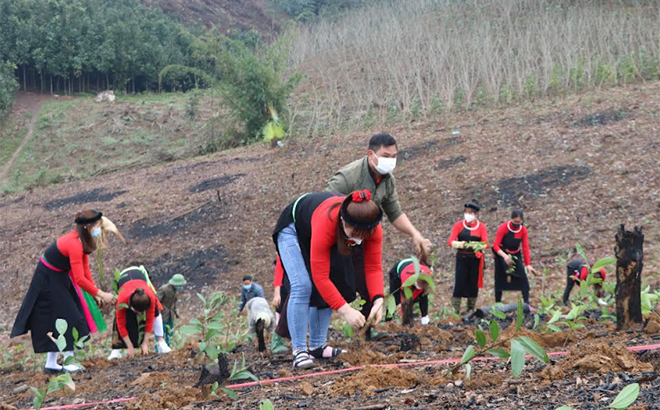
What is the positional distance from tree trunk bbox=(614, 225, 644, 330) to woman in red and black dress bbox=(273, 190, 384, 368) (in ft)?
4.36

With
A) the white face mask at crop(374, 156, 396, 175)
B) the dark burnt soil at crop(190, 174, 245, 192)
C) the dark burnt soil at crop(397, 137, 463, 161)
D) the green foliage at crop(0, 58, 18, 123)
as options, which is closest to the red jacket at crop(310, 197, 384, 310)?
the white face mask at crop(374, 156, 396, 175)

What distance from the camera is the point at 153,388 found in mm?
3797

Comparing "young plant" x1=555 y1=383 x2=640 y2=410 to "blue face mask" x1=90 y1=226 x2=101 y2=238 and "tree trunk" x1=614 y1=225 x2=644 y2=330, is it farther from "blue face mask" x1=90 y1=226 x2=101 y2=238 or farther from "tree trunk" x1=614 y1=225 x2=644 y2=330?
"blue face mask" x1=90 y1=226 x2=101 y2=238

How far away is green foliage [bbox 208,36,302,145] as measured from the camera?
1916 cm

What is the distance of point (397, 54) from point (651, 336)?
20166 mm

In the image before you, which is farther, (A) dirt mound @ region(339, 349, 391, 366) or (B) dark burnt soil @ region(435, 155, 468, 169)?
(B) dark burnt soil @ region(435, 155, 468, 169)

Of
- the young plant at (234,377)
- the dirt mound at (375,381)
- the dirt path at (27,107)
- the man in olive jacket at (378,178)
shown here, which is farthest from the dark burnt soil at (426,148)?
the dirt path at (27,107)

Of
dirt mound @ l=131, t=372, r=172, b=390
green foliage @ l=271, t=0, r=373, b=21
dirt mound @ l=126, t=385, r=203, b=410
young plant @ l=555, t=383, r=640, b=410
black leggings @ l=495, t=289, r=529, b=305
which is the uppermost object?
green foliage @ l=271, t=0, r=373, b=21

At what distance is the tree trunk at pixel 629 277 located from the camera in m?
3.66

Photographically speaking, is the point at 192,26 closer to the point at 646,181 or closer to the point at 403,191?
the point at 403,191

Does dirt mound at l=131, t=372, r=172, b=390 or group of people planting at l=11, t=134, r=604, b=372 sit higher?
group of people planting at l=11, t=134, r=604, b=372

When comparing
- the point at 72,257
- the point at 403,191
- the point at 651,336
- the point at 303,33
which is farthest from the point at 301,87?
the point at 651,336

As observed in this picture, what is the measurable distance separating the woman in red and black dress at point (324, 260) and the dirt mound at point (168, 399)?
0.80 meters

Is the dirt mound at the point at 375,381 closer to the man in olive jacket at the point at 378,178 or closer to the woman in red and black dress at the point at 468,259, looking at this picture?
the man in olive jacket at the point at 378,178
